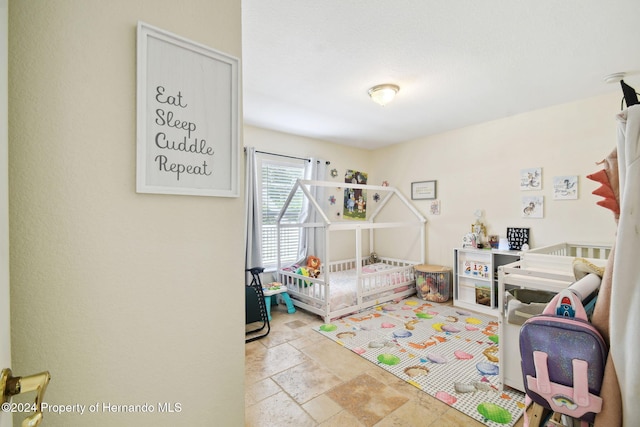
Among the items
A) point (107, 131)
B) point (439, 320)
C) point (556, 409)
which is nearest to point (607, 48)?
point (556, 409)

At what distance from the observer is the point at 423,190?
164 inches

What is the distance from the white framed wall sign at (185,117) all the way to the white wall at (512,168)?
11.4 ft

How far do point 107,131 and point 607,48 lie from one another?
2883mm

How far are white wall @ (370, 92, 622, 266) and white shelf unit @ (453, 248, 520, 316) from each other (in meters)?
0.32

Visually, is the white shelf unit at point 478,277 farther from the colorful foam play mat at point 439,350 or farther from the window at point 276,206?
the window at point 276,206

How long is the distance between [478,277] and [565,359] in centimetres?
268

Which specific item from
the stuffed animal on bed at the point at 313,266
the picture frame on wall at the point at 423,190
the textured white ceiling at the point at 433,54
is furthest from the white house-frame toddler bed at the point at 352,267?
the textured white ceiling at the point at 433,54

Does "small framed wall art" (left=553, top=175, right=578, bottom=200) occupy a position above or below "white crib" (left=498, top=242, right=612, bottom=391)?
above

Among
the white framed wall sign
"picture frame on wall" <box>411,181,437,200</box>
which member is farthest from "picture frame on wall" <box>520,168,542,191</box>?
the white framed wall sign

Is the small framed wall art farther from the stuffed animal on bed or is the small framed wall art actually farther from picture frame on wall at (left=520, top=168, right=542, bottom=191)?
the stuffed animal on bed

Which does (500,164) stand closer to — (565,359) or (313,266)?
(313,266)

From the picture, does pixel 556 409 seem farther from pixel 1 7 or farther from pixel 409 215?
pixel 409 215

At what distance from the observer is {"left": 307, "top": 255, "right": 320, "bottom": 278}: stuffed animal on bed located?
3.40 m

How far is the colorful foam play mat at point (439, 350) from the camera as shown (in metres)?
1.78
